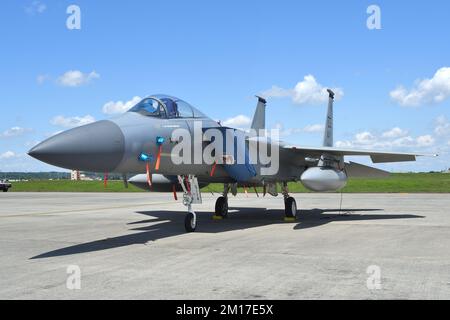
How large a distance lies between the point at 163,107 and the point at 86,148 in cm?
284

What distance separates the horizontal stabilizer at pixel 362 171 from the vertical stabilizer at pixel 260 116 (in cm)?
352

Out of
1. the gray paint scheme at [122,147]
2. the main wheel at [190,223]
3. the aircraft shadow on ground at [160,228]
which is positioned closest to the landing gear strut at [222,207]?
the aircraft shadow on ground at [160,228]

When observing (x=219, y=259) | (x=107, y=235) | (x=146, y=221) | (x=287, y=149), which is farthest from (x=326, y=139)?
(x=219, y=259)

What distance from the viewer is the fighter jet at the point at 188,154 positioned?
7.75m

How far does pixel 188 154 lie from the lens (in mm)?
10672

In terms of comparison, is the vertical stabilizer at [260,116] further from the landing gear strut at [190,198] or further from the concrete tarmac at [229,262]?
the landing gear strut at [190,198]

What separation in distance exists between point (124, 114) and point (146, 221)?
5.65 meters

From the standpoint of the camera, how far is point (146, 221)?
14.2m

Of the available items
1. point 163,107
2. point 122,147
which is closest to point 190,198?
point 163,107

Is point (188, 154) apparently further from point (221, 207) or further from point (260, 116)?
point (260, 116)

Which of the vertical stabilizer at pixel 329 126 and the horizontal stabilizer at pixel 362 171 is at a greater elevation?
the vertical stabilizer at pixel 329 126

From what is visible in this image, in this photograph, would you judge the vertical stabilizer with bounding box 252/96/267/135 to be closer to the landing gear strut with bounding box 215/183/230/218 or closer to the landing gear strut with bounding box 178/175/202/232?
the landing gear strut with bounding box 215/183/230/218

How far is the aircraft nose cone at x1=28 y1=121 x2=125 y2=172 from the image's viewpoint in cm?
721
